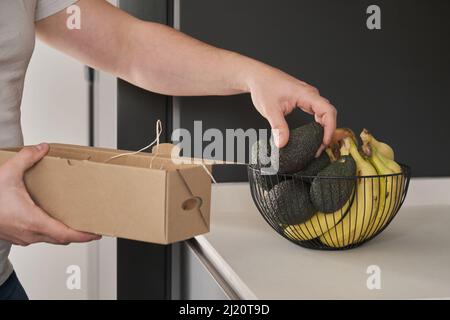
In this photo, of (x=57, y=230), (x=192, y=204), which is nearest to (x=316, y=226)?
(x=192, y=204)

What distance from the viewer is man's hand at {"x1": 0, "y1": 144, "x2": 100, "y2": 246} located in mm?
842

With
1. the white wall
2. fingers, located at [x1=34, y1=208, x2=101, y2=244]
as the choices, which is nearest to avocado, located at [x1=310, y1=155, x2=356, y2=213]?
fingers, located at [x1=34, y1=208, x2=101, y2=244]

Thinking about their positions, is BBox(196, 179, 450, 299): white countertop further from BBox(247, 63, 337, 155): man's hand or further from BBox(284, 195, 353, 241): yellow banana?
BBox(247, 63, 337, 155): man's hand

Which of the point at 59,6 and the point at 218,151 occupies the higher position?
the point at 59,6

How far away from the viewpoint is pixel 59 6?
1127mm

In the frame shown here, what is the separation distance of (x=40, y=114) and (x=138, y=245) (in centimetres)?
50

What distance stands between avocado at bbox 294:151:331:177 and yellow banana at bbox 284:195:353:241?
0.20 ft

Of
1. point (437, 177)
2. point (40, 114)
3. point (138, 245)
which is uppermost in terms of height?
point (40, 114)

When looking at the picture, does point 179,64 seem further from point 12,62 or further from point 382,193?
point 382,193

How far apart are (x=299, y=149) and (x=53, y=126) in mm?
879

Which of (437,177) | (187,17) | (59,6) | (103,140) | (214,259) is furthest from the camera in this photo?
(103,140)

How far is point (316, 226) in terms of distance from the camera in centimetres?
101

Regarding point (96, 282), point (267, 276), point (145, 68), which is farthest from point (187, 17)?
point (96, 282)
